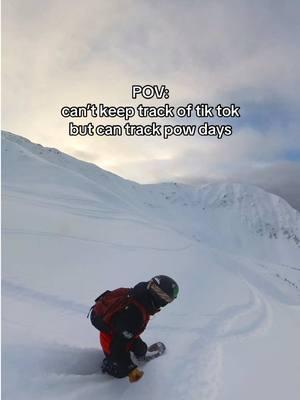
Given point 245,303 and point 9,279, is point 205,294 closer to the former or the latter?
point 245,303

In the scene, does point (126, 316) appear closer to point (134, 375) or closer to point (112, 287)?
point (134, 375)

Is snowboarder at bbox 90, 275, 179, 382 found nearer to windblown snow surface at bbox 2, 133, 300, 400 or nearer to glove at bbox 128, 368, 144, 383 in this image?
glove at bbox 128, 368, 144, 383

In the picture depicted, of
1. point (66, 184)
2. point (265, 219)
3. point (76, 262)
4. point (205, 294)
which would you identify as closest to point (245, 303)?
point (205, 294)

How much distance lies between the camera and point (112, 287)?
7.54 metres

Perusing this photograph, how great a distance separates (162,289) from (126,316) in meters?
0.46

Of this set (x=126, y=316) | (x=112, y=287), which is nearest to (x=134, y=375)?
(x=126, y=316)

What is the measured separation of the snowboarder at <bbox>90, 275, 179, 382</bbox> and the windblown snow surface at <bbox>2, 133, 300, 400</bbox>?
24 cm

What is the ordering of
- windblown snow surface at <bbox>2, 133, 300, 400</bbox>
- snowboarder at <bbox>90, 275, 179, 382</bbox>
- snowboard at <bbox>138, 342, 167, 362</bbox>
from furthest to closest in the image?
snowboard at <bbox>138, 342, 167, 362</bbox>, windblown snow surface at <bbox>2, 133, 300, 400</bbox>, snowboarder at <bbox>90, 275, 179, 382</bbox>

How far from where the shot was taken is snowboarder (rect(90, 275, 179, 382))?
407 cm

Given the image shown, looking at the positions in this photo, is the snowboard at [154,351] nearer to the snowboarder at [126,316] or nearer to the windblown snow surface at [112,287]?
the windblown snow surface at [112,287]

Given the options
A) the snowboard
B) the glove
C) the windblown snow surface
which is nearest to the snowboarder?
the glove

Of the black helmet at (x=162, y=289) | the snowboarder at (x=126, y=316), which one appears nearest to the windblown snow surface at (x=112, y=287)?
the snowboarder at (x=126, y=316)

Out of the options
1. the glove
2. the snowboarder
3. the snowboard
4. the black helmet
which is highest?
the black helmet

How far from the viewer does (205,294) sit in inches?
345
